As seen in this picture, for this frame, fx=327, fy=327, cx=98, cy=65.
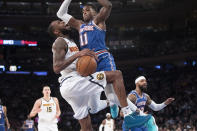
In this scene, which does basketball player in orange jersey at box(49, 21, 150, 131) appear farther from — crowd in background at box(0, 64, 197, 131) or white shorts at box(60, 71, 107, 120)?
crowd in background at box(0, 64, 197, 131)

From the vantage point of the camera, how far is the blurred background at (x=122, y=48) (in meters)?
21.2

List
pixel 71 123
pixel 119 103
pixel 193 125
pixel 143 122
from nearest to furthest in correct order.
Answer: pixel 119 103 → pixel 143 122 → pixel 193 125 → pixel 71 123

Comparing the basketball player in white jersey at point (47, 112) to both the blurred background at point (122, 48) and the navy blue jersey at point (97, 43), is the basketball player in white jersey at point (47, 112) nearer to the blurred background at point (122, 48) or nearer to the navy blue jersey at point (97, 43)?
the navy blue jersey at point (97, 43)

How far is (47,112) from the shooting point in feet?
→ 24.7

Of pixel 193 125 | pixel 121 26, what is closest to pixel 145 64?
pixel 121 26

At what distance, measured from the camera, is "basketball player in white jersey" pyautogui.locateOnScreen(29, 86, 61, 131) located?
7406 mm

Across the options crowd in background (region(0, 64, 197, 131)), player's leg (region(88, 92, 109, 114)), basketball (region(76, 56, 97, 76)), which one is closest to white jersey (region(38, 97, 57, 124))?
player's leg (region(88, 92, 109, 114))

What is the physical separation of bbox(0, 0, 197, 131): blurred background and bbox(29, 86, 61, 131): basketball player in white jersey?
12.5 metres

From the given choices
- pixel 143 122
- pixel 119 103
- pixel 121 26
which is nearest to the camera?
pixel 119 103

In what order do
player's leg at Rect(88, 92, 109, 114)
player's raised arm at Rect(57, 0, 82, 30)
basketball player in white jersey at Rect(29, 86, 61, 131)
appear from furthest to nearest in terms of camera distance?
1. basketball player in white jersey at Rect(29, 86, 61, 131)
2. player's raised arm at Rect(57, 0, 82, 30)
3. player's leg at Rect(88, 92, 109, 114)

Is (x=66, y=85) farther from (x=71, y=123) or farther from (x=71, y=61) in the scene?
(x=71, y=123)

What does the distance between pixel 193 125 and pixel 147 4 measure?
36.6 ft

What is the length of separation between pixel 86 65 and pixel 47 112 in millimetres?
3619

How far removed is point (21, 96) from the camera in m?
23.8
